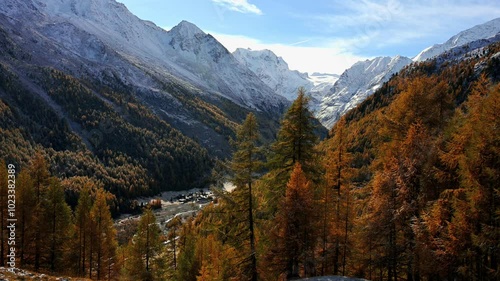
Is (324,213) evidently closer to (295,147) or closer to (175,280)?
(295,147)

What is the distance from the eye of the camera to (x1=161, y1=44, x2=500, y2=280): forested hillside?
745 inches

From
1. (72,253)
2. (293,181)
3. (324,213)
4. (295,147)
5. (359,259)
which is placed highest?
(295,147)

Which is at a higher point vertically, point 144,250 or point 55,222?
point 55,222

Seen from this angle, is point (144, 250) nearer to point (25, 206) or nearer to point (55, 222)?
point (55, 222)

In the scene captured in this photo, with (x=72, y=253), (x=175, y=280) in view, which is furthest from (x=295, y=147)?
(x=72, y=253)

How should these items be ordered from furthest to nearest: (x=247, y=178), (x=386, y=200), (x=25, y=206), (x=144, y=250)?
1. (x=144, y=250)
2. (x=25, y=206)
3. (x=386, y=200)
4. (x=247, y=178)

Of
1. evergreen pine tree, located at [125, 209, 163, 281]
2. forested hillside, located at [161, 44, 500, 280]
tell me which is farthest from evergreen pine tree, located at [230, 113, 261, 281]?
evergreen pine tree, located at [125, 209, 163, 281]

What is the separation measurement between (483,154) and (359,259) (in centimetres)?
1387

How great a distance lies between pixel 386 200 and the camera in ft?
81.2

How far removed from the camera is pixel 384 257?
83.9 ft

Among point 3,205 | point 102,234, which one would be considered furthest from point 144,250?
point 3,205

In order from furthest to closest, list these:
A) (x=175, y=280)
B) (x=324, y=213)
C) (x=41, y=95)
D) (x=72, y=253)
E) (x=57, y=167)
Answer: (x=41, y=95), (x=57, y=167), (x=175, y=280), (x=72, y=253), (x=324, y=213)

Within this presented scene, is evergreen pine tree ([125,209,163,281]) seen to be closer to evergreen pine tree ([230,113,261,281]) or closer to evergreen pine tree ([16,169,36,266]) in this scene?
evergreen pine tree ([16,169,36,266])

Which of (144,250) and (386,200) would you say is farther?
(144,250)
